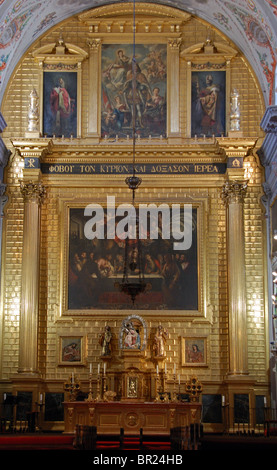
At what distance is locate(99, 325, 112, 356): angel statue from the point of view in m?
23.9

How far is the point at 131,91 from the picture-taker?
25.9 meters

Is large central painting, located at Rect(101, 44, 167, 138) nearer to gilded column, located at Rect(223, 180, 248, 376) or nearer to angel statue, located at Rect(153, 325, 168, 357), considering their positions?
gilded column, located at Rect(223, 180, 248, 376)

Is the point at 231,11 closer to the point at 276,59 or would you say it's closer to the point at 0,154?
the point at 276,59

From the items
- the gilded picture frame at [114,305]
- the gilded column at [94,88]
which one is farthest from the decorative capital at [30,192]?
the gilded column at [94,88]

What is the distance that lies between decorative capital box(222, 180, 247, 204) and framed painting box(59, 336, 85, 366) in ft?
19.7

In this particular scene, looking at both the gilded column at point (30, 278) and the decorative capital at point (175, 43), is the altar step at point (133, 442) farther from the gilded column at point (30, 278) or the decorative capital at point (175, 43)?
the decorative capital at point (175, 43)

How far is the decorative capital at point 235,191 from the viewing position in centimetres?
2459

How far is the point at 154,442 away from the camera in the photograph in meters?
18.9

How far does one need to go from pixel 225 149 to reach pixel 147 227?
3.27 meters

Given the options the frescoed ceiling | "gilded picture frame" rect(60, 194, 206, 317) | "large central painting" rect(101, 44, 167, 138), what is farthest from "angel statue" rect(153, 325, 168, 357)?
the frescoed ceiling

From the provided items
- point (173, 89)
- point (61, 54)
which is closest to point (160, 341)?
point (173, 89)

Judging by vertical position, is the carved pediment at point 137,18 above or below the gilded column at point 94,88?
above

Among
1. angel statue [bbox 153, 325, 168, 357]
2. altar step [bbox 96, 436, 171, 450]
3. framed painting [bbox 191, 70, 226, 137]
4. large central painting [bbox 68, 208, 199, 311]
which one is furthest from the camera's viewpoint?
framed painting [bbox 191, 70, 226, 137]

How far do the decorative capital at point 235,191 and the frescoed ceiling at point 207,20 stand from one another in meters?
2.66
